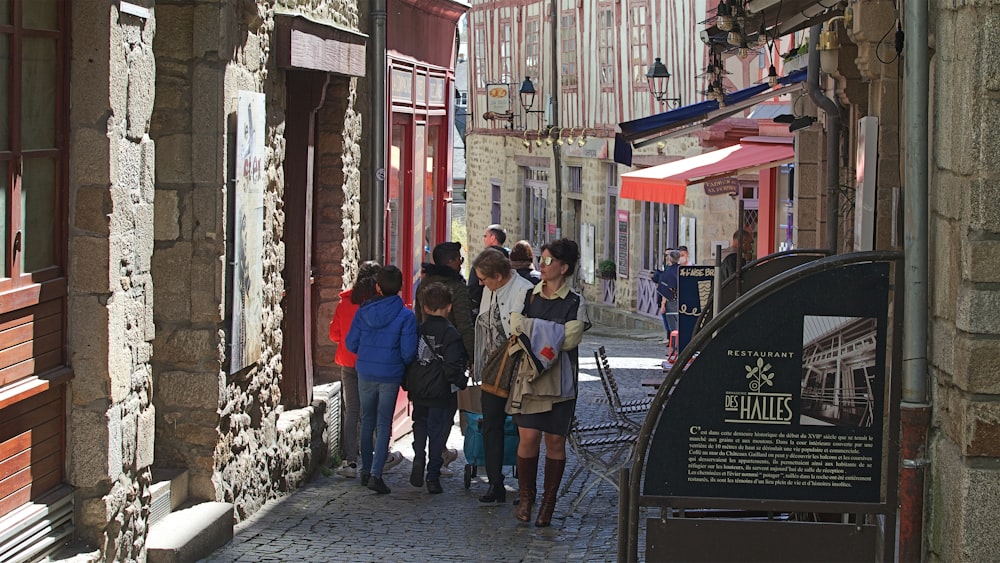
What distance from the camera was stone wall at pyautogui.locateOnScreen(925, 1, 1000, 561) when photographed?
14.3 ft

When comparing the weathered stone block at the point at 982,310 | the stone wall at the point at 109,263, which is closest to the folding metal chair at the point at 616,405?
the stone wall at the point at 109,263

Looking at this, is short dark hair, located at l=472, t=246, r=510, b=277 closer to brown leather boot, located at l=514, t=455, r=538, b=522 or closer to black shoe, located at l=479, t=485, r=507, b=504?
brown leather boot, located at l=514, t=455, r=538, b=522

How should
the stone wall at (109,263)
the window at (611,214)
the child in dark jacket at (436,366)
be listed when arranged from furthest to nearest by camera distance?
the window at (611,214) → the child in dark jacket at (436,366) → the stone wall at (109,263)

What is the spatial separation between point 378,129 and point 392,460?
2.35 meters

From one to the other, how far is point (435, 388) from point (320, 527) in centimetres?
123

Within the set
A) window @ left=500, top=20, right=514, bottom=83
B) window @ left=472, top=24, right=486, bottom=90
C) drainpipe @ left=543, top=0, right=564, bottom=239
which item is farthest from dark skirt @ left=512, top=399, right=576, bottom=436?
window @ left=472, top=24, right=486, bottom=90

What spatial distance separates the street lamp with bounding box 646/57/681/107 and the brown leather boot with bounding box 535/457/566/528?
1624cm

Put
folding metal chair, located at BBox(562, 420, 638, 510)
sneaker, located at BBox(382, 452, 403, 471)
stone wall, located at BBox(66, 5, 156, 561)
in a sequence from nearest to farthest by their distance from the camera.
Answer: stone wall, located at BBox(66, 5, 156, 561) < folding metal chair, located at BBox(562, 420, 638, 510) < sneaker, located at BBox(382, 452, 403, 471)

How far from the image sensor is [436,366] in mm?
8789

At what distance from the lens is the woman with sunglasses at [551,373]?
7820mm

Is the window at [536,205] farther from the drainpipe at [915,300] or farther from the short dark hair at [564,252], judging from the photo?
the drainpipe at [915,300]

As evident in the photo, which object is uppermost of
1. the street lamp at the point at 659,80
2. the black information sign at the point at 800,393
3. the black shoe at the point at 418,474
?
the street lamp at the point at 659,80

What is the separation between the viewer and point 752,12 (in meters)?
9.20

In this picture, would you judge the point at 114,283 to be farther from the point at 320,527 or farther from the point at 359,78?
the point at 359,78
